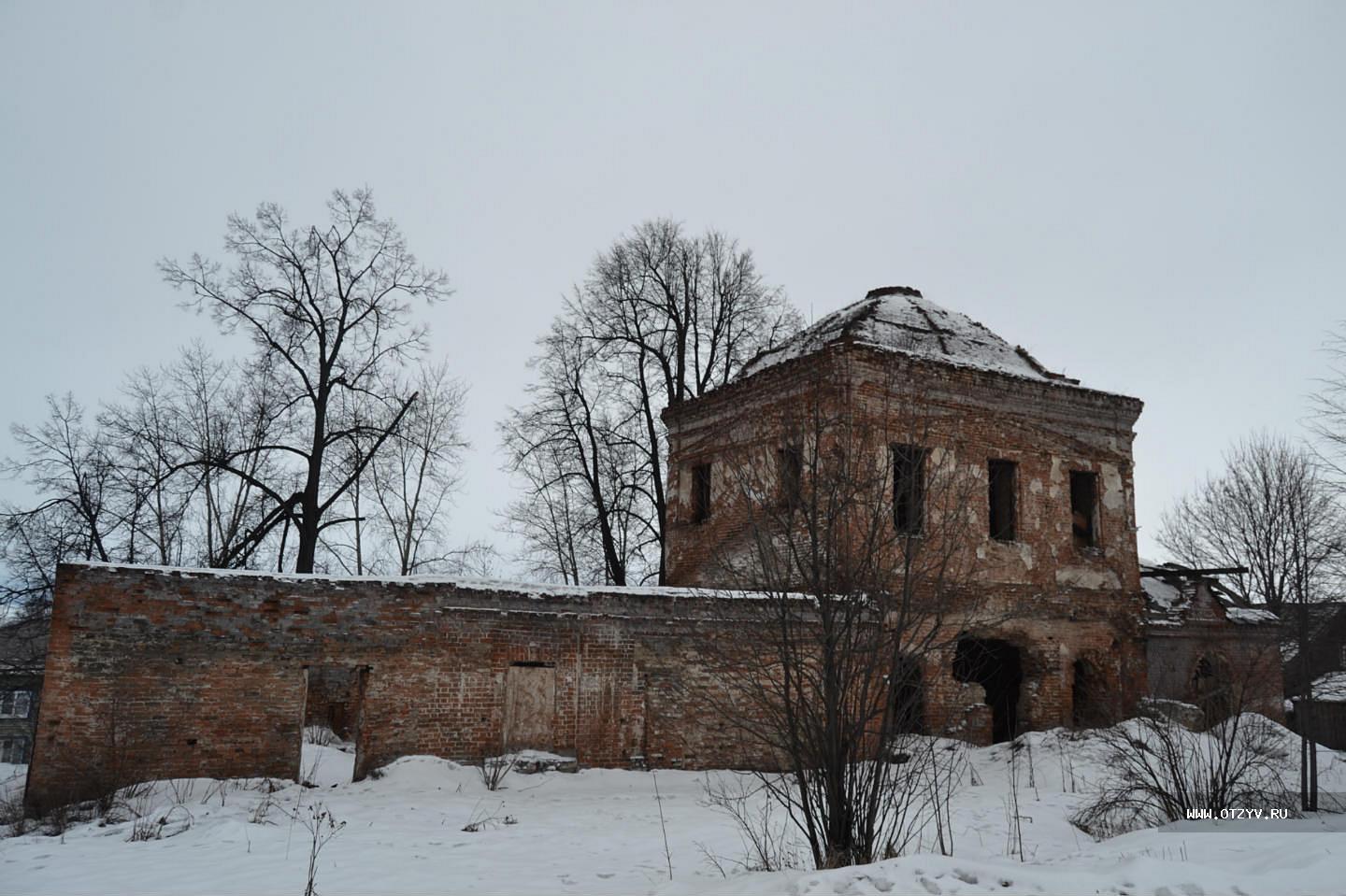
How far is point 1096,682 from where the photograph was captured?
18.2m

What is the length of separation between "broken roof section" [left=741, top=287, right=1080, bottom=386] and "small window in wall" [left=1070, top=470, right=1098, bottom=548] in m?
2.05

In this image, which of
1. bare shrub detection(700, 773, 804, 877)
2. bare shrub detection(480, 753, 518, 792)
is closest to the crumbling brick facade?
bare shrub detection(700, 773, 804, 877)

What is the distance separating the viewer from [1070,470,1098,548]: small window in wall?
62.4 feet

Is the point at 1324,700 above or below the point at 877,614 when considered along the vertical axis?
below

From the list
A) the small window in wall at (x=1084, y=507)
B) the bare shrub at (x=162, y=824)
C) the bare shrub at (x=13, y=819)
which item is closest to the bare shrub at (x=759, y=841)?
the bare shrub at (x=162, y=824)

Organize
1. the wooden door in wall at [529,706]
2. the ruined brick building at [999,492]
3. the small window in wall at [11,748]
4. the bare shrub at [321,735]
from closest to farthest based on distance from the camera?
the wooden door in wall at [529,706]
the ruined brick building at [999,492]
the bare shrub at [321,735]
the small window in wall at [11,748]

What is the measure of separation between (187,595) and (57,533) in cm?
1208

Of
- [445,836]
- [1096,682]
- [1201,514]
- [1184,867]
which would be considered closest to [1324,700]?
[1201,514]

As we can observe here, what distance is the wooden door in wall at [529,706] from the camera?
13039 mm

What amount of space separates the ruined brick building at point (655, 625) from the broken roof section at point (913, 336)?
0.09m

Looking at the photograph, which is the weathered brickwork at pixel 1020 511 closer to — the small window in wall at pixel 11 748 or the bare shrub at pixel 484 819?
the bare shrub at pixel 484 819

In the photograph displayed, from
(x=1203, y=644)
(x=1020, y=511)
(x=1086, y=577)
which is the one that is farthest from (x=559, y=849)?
(x=1203, y=644)

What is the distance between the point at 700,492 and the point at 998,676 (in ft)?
23.7

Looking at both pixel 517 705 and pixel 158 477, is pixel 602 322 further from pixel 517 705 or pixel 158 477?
pixel 517 705
